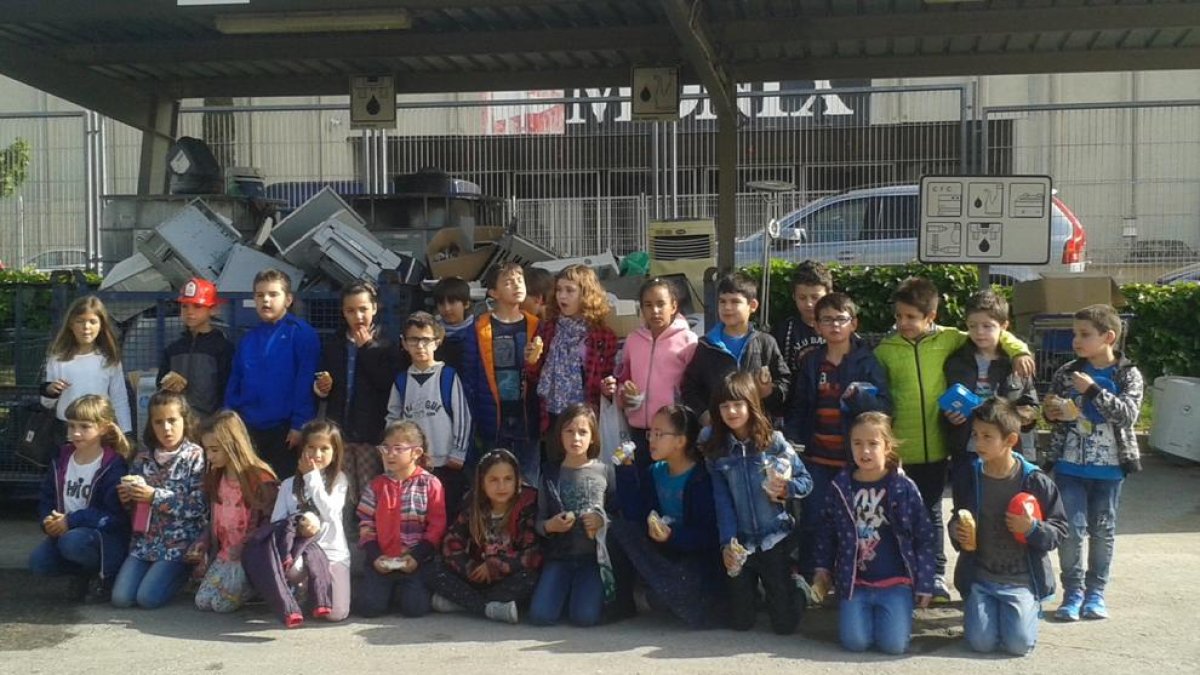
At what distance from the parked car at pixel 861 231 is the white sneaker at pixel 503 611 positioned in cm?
694

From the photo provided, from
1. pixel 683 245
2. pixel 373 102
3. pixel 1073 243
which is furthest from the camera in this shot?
pixel 1073 243

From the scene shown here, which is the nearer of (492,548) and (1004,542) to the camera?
(1004,542)

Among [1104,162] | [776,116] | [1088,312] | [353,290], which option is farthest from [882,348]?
[776,116]

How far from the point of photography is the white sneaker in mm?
6523

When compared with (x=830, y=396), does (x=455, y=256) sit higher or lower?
higher

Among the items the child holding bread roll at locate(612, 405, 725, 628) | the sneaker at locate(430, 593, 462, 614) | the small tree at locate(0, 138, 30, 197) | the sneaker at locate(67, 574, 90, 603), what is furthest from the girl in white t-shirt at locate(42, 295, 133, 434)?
the small tree at locate(0, 138, 30, 197)

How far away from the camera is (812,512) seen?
6.63m

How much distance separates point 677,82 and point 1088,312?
209 inches

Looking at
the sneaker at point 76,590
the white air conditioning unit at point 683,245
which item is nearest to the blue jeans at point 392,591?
the sneaker at point 76,590

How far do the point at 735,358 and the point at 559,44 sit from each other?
4.70 m

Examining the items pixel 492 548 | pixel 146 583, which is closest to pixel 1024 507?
pixel 492 548

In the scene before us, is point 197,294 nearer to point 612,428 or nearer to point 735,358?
point 612,428

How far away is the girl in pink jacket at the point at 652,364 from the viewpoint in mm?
6887

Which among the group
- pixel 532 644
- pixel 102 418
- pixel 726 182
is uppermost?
pixel 726 182
